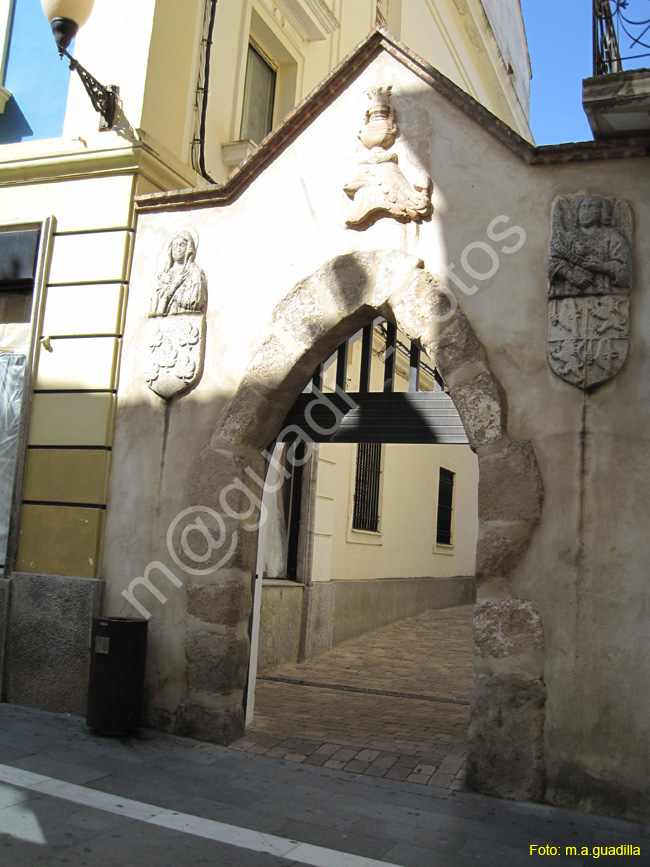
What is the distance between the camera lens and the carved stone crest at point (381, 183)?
5.39m

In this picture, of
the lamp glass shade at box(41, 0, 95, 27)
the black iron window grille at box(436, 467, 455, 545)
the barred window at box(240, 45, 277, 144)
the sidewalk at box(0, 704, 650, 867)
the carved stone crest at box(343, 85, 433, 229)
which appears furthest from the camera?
the black iron window grille at box(436, 467, 455, 545)

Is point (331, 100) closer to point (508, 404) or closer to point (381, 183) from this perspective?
point (381, 183)

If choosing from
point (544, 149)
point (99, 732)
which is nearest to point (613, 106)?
point (544, 149)

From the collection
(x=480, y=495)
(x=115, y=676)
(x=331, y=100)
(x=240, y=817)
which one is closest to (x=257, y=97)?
(x=331, y=100)

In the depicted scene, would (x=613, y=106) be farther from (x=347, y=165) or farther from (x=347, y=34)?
(x=347, y=34)

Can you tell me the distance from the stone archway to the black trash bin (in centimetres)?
34

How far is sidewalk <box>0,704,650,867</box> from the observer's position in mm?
3635

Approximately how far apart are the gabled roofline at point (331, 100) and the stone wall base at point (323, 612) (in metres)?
3.86

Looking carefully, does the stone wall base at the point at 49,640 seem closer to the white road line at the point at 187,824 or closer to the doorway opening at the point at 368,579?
the doorway opening at the point at 368,579

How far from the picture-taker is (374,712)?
655 cm

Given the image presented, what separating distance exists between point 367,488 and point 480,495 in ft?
20.8

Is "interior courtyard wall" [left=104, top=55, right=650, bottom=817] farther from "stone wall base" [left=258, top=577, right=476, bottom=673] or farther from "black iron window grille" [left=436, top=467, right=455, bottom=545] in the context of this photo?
"black iron window grille" [left=436, top=467, right=455, bottom=545]

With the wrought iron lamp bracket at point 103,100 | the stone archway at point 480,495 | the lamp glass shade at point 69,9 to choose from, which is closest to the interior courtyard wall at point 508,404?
the stone archway at point 480,495

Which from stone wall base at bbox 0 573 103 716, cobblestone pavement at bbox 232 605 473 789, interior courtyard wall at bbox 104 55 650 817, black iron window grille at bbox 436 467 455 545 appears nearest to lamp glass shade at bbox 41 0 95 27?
interior courtyard wall at bbox 104 55 650 817
